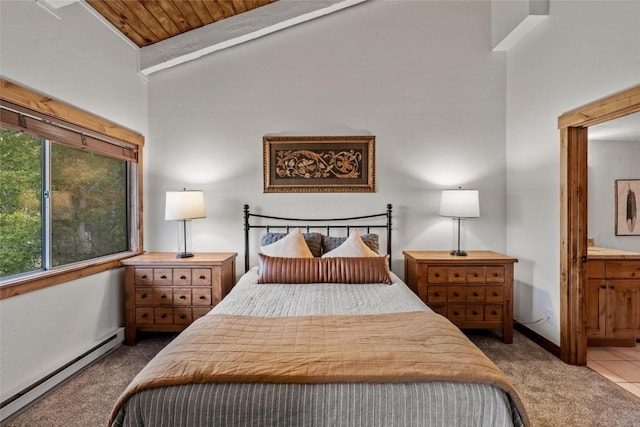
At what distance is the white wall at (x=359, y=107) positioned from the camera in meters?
3.44

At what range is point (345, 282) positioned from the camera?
2629 millimetres

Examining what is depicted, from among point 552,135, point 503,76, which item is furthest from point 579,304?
point 503,76


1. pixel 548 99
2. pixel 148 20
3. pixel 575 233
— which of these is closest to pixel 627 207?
pixel 575 233

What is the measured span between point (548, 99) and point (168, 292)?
3.93m

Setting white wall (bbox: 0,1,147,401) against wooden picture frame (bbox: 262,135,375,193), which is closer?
white wall (bbox: 0,1,147,401)

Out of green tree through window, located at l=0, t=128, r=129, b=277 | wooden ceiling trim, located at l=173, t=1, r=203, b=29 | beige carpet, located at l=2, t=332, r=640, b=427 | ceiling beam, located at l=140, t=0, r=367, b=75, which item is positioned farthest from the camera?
ceiling beam, located at l=140, t=0, r=367, b=75

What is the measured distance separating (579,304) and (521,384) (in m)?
0.88

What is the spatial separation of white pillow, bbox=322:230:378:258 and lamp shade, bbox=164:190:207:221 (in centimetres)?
137

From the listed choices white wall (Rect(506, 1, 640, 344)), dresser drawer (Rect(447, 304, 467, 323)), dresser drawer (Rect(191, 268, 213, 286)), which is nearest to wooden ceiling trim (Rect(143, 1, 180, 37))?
dresser drawer (Rect(191, 268, 213, 286))

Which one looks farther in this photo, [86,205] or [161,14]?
[161,14]

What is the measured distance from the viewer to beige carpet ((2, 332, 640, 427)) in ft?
6.32

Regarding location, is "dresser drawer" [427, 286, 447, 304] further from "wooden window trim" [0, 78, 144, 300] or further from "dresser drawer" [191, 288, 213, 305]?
"wooden window trim" [0, 78, 144, 300]

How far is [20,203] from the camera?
2131 mm

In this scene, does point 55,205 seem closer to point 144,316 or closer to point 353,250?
point 144,316
